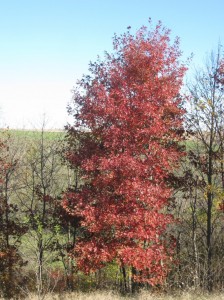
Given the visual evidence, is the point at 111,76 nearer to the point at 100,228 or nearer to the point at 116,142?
the point at 116,142

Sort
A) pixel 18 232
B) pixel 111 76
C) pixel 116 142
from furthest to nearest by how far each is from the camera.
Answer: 1. pixel 18 232
2. pixel 111 76
3. pixel 116 142

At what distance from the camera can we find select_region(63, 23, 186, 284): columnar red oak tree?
12.4 meters

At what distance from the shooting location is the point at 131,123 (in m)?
12.6

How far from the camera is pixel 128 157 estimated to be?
12156 mm

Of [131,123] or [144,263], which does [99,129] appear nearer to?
[131,123]

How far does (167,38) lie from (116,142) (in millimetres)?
4905

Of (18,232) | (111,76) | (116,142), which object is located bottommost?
(18,232)

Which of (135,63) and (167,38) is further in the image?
(167,38)

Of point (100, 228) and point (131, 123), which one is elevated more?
point (131, 123)

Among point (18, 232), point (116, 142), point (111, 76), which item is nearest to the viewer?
point (116, 142)

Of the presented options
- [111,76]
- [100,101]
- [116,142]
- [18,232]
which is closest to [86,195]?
[116,142]

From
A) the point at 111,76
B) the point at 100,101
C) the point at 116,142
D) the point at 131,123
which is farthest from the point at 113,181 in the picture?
the point at 111,76

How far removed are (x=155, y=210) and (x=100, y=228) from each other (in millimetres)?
2339

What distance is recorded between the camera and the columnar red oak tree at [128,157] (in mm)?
12438
